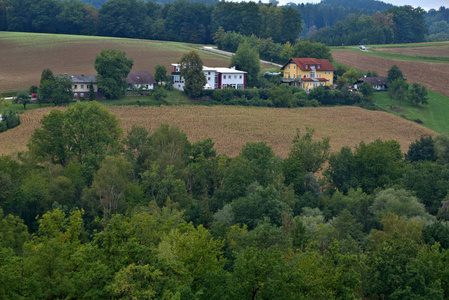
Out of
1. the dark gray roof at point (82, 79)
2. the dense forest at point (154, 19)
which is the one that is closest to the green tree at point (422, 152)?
the dark gray roof at point (82, 79)

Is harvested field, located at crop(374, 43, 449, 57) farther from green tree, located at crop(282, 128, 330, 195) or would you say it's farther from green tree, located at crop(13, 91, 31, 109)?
green tree, located at crop(13, 91, 31, 109)

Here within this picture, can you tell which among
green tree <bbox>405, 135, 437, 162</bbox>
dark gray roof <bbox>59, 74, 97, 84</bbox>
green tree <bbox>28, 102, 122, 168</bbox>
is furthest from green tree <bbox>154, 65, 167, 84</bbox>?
green tree <bbox>405, 135, 437, 162</bbox>

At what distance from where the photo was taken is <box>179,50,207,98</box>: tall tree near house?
241 ft

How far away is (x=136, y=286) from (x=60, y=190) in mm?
18638

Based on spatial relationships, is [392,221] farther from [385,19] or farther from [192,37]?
[385,19]

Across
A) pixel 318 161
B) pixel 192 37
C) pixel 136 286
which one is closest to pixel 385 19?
pixel 192 37

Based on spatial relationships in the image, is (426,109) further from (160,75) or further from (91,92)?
(91,92)

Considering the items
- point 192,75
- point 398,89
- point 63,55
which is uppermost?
point 63,55

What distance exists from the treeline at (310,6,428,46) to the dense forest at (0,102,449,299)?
10869 centimetres

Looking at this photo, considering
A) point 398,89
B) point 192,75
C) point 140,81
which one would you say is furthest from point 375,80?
point 140,81

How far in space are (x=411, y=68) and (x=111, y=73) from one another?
65161 millimetres

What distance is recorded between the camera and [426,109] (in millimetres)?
79438

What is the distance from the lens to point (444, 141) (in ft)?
162

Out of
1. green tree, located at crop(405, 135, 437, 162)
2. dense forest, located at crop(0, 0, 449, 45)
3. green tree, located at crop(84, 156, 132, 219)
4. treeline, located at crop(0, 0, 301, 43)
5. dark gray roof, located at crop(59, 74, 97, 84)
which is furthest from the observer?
dense forest, located at crop(0, 0, 449, 45)
